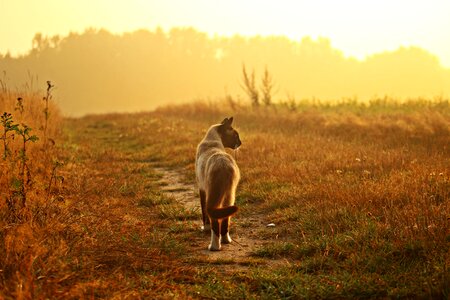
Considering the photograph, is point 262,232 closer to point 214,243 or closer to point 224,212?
point 214,243

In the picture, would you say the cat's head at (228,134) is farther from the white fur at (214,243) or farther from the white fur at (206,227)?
the white fur at (214,243)

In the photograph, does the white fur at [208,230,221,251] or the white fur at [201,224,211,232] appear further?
the white fur at [201,224,211,232]

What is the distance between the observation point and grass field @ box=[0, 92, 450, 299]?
409 cm

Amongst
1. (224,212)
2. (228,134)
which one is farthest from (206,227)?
(228,134)

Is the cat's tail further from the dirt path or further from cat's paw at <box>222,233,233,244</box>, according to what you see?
cat's paw at <box>222,233,233,244</box>

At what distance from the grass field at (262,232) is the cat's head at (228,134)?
1.05 m

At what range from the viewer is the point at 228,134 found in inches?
316

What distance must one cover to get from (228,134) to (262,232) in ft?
6.93

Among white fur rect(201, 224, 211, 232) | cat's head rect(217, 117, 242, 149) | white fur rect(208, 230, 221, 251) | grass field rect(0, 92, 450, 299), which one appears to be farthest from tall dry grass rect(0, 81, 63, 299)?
cat's head rect(217, 117, 242, 149)

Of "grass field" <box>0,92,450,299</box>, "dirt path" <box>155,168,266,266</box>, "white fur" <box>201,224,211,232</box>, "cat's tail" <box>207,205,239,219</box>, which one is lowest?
"dirt path" <box>155,168,266,266</box>

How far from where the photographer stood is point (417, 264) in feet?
14.6

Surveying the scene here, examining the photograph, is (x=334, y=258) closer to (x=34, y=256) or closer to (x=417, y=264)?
(x=417, y=264)

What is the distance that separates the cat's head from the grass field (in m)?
1.05

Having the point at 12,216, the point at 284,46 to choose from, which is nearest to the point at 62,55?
the point at 284,46
